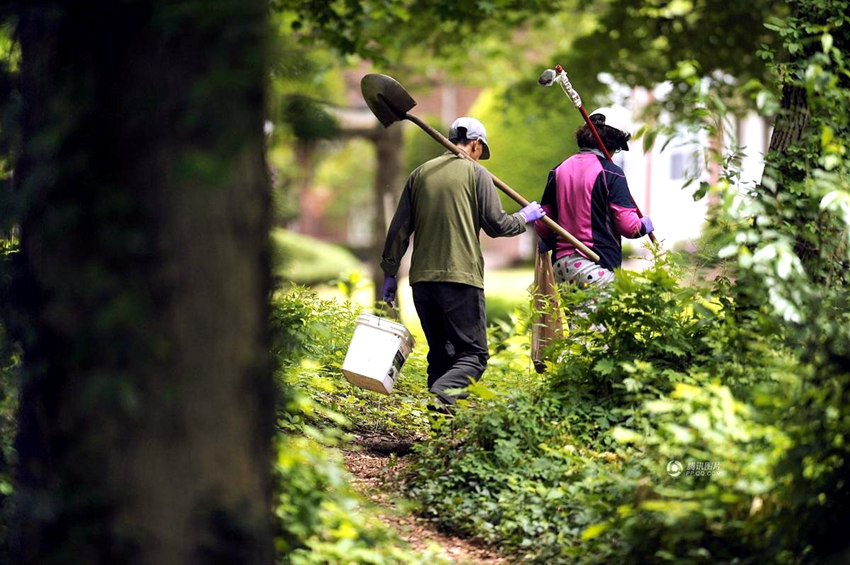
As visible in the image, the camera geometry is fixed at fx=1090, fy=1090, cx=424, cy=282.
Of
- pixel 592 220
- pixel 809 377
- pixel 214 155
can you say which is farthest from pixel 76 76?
pixel 592 220

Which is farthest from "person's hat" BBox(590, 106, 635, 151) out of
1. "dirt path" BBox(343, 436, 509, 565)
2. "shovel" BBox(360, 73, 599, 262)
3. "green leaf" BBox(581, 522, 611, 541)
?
"green leaf" BBox(581, 522, 611, 541)

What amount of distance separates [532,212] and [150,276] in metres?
3.79

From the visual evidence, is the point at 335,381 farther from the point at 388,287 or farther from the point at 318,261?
the point at 318,261

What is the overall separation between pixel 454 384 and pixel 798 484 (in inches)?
109

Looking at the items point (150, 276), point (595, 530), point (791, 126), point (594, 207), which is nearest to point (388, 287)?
point (594, 207)

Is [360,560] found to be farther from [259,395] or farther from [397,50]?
[397,50]

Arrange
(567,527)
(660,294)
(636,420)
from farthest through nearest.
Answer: (660,294) → (636,420) → (567,527)

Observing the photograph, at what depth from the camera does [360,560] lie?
13.6 ft

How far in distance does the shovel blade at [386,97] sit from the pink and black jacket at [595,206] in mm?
1102

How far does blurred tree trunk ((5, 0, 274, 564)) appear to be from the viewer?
3260mm

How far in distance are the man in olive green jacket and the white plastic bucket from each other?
36cm

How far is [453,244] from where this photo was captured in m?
6.41

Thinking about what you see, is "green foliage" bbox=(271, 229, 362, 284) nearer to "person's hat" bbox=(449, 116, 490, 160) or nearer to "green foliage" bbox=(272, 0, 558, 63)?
"green foliage" bbox=(272, 0, 558, 63)

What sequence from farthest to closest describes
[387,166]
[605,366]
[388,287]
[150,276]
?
[387,166] → [388,287] → [605,366] → [150,276]
